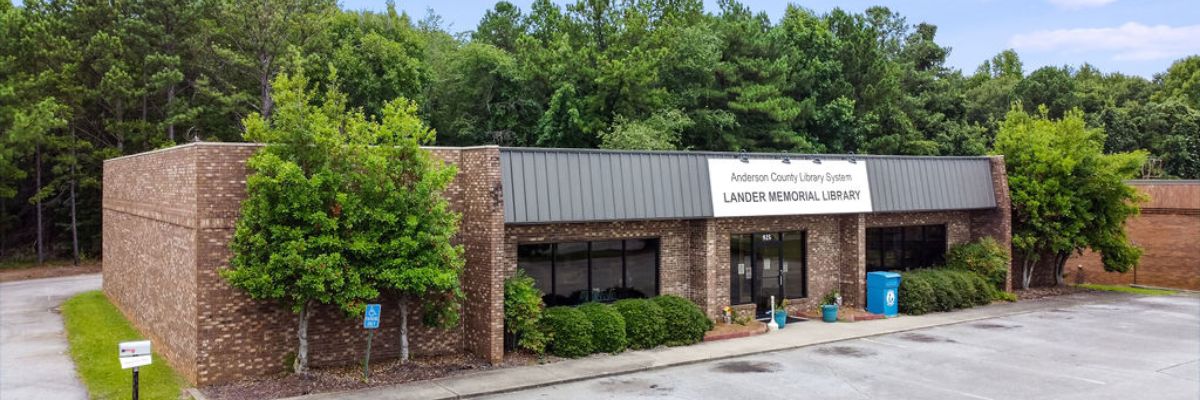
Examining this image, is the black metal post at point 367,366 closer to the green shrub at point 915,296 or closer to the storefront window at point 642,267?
the storefront window at point 642,267

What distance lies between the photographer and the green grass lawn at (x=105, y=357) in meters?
15.7

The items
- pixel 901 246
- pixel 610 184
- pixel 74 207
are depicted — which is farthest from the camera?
pixel 74 207

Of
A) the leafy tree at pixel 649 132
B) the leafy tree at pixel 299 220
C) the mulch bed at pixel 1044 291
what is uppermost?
the leafy tree at pixel 649 132

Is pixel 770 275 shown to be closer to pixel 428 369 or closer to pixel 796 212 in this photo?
pixel 796 212

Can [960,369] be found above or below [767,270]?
below

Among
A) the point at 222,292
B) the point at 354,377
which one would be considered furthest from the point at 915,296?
the point at 222,292

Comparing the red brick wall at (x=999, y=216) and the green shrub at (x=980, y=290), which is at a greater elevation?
the red brick wall at (x=999, y=216)

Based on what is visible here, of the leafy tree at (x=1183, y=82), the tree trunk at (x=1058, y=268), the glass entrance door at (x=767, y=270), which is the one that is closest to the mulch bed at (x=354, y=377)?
the glass entrance door at (x=767, y=270)

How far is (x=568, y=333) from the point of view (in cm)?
1836

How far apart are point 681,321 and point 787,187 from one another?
5650 mm

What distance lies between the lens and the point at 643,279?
21500 millimetres

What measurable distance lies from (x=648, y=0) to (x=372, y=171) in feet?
140

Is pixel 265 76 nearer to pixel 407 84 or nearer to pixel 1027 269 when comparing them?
pixel 407 84

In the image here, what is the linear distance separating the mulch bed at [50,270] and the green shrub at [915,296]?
37779 mm
